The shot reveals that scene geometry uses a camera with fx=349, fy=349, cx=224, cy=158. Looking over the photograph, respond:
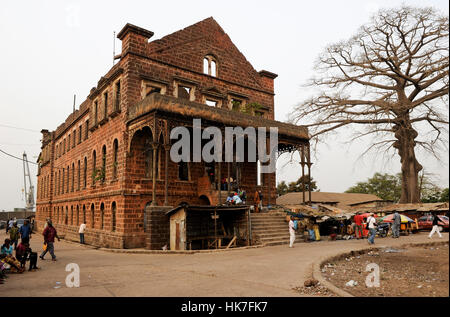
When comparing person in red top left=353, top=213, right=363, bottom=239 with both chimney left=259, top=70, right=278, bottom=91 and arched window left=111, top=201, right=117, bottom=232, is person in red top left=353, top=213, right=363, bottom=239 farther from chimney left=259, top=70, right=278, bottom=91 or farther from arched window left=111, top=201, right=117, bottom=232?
arched window left=111, top=201, right=117, bottom=232

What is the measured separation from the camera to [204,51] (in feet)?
76.8

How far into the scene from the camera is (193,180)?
21.3m

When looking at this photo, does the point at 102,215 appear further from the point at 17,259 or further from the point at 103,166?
the point at 17,259

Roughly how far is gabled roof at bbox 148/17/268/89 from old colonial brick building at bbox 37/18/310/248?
0.07 meters

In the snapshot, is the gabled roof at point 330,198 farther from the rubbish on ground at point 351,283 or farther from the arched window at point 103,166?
the rubbish on ground at point 351,283

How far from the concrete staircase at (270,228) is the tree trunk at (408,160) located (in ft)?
46.8

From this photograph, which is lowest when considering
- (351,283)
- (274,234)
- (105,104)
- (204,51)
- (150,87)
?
(274,234)

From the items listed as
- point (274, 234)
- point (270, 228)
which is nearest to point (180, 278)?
point (274, 234)

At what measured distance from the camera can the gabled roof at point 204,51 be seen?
21.5 m

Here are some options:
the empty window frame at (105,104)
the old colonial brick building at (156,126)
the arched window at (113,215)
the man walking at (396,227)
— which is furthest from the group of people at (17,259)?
the man walking at (396,227)

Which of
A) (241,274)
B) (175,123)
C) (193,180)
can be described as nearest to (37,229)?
(193,180)

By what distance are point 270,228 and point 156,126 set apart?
→ 7775 mm
